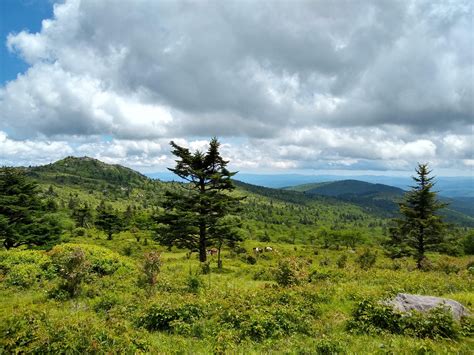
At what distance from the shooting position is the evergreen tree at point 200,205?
3055cm

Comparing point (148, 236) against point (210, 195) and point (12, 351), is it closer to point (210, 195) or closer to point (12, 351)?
point (210, 195)

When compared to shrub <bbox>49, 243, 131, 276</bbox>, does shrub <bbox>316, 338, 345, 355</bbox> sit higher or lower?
higher

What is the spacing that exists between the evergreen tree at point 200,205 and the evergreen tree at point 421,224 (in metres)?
19.8

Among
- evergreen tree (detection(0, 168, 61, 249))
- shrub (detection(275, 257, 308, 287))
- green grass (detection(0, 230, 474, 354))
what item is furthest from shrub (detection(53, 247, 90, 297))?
evergreen tree (detection(0, 168, 61, 249))

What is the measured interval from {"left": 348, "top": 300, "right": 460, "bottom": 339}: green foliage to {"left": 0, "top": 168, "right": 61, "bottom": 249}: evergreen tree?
41636 mm

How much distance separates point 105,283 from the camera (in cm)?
1803

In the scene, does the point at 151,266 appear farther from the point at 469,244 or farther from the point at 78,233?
the point at 469,244

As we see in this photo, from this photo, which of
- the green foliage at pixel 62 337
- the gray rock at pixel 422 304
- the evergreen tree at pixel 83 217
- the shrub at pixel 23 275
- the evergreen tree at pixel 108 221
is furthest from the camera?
the evergreen tree at pixel 83 217

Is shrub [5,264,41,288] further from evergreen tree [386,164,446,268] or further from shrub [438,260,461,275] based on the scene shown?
evergreen tree [386,164,446,268]

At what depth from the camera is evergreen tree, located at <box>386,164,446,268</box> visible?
34.8m

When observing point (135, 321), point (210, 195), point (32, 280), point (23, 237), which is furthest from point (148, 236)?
point (135, 321)

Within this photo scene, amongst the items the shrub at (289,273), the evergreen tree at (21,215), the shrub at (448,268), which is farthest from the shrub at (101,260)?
the shrub at (448,268)

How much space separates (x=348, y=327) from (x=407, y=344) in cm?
218

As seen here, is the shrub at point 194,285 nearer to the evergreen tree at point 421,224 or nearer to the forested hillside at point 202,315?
the forested hillside at point 202,315
